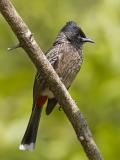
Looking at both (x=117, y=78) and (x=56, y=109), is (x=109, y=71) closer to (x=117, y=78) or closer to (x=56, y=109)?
(x=117, y=78)

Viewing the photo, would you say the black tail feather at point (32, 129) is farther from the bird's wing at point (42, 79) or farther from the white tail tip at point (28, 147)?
the bird's wing at point (42, 79)

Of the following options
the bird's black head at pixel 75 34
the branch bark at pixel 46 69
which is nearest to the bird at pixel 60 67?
the bird's black head at pixel 75 34

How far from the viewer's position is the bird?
4538 millimetres

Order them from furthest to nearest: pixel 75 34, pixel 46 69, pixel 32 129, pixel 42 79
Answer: pixel 75 34, pixel 32 129, pixel 42 79, pixel 46 69

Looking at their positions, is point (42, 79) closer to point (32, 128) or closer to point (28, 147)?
point (32, 128)

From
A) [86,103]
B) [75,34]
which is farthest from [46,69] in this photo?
[75,34]

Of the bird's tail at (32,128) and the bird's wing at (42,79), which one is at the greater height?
the bird's wing at (42,79)

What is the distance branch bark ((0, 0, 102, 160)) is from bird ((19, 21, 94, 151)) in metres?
1.20

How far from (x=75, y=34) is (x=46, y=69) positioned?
212cm

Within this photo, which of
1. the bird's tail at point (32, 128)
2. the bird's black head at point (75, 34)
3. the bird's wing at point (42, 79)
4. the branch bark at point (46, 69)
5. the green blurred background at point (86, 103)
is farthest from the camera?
the bird's black head at point (75, 34)

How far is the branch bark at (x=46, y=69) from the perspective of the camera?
9.16 ft

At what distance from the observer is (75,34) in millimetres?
5043

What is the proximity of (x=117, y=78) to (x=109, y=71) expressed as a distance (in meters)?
0.07

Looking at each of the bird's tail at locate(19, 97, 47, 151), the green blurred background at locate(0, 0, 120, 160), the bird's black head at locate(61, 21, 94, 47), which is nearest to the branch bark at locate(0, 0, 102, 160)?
the green blurred background at locate(0, 0, 120, 160)
